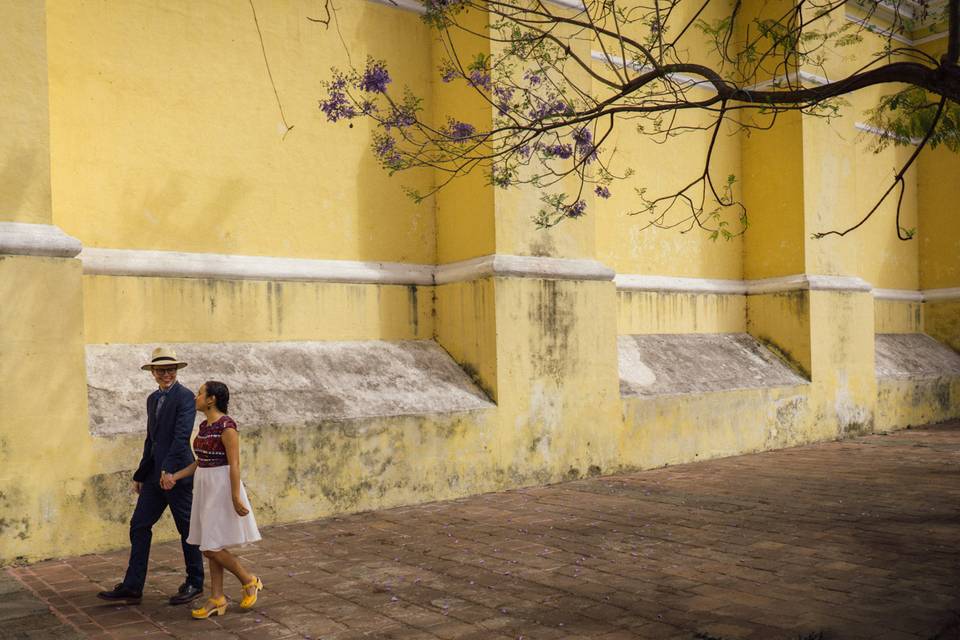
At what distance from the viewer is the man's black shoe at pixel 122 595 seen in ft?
16.4

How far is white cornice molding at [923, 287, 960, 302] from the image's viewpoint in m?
16.6

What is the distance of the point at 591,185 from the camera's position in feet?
33.7

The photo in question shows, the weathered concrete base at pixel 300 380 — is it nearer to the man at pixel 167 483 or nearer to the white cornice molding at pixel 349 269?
the white cornice molding at pixel 349 269

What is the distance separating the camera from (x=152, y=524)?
5125 mm

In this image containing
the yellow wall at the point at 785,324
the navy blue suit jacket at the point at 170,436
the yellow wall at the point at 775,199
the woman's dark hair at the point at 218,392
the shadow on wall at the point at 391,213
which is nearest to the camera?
the woman's dark hair at the point at 218,392

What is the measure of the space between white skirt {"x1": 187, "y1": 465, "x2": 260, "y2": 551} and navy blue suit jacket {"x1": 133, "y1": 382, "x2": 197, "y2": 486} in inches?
13.2

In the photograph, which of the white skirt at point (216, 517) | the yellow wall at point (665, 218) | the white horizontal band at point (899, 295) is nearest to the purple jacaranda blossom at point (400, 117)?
the white skirt at point (216, 517)

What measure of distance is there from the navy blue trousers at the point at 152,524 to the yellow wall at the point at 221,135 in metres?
2.99

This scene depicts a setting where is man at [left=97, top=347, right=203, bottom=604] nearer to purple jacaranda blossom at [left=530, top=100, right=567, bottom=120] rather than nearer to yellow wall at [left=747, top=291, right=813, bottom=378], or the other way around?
purple jacaranda blossom at [left=530, top=100, right=567, bottom=120]

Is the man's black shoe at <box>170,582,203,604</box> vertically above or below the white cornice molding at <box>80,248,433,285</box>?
below

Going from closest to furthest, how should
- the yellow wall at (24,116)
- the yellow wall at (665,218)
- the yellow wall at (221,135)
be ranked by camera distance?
1. the yellow wall at (24,116)
2. the yellow wall at (221,135)
3. the yellow wall at (665,218)

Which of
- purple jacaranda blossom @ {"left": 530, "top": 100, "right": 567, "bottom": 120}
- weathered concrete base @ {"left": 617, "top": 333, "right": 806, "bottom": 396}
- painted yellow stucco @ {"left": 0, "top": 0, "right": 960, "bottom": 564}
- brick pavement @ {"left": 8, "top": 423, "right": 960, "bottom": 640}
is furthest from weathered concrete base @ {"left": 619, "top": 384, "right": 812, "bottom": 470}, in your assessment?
purple jacaranda blossom @ {"left": 530, "top": 100, "right": 567, "bottom": 120}

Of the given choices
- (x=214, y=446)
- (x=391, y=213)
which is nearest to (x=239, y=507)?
(x=214, y=446)

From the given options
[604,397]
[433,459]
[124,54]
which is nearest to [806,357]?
[604,397]
